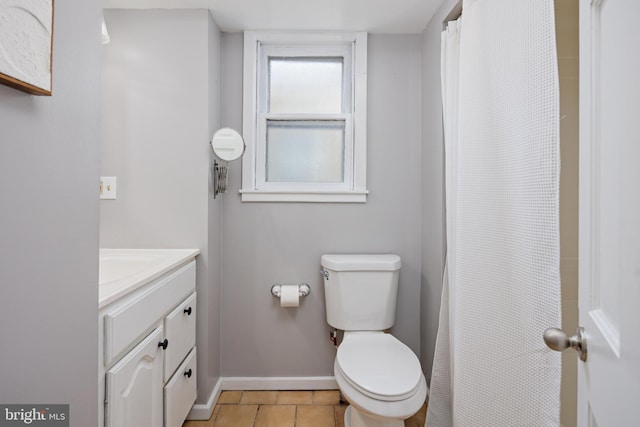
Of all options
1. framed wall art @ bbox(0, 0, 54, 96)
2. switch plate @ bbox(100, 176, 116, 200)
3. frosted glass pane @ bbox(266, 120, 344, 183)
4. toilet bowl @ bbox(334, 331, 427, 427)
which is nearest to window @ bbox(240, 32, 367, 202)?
frosted glass pane @ bbox(266, 120, 344, 183)

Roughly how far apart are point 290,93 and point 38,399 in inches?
72.2

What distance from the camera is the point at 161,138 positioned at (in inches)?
66.6

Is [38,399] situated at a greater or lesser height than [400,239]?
lesser

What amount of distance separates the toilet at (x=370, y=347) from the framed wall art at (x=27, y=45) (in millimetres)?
1315

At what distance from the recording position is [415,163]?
1984 millimetres

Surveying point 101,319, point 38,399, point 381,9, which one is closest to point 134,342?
point 101,319

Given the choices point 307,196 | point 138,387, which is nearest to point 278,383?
point 138,387

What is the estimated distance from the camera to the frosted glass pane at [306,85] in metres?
2.04

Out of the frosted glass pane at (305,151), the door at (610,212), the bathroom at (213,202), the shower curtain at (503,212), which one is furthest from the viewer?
the frosted glass pane at (305,151)

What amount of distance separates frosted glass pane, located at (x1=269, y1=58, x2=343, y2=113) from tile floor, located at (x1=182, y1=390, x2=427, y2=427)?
1.70 meters

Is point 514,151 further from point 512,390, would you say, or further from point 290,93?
point 290,93

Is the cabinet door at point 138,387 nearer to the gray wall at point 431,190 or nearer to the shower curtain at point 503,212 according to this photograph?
the shower curtain at point 503,212

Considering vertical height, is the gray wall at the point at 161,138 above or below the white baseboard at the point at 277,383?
above

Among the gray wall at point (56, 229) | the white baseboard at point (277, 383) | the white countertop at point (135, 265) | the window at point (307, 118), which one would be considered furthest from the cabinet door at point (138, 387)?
the window at point (307, 118)
